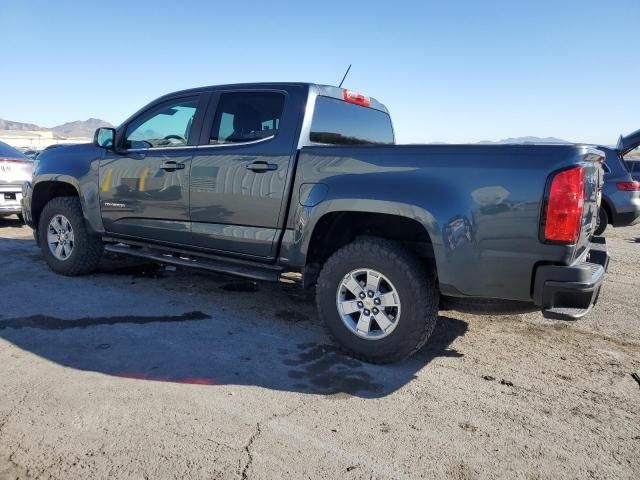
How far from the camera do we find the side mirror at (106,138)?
5.11m

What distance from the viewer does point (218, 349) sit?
11.9 ft

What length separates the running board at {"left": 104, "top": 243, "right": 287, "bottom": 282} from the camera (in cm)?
400

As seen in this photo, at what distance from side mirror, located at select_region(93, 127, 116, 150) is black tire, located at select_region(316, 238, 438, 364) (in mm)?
2872

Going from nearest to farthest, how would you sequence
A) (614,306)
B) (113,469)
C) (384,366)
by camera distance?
(113,469) < (384,366) < (614,306)

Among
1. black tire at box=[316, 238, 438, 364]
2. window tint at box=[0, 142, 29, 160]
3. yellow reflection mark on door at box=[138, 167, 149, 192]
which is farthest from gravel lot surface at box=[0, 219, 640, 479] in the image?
window tint at box=[0, 142, 29, 160]

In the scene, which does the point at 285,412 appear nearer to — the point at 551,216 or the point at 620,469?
the point at 620,469

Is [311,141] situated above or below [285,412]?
above

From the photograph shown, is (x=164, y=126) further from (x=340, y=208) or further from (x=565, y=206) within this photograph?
(x=565, y=206)

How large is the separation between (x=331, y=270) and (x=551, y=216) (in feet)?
4.77

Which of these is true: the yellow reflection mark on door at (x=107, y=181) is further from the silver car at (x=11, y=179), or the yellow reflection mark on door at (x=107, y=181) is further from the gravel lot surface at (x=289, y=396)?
the silver car at (x=11, y=179)

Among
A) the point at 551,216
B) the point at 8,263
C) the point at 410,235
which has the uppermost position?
the point at 551,216

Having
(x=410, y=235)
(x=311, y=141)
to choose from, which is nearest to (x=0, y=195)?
(x=311, y=141)

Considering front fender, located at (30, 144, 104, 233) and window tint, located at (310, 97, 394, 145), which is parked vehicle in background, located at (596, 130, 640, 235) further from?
front fender, located at (30, 144, 104, 233)

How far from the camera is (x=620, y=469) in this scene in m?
2.33
